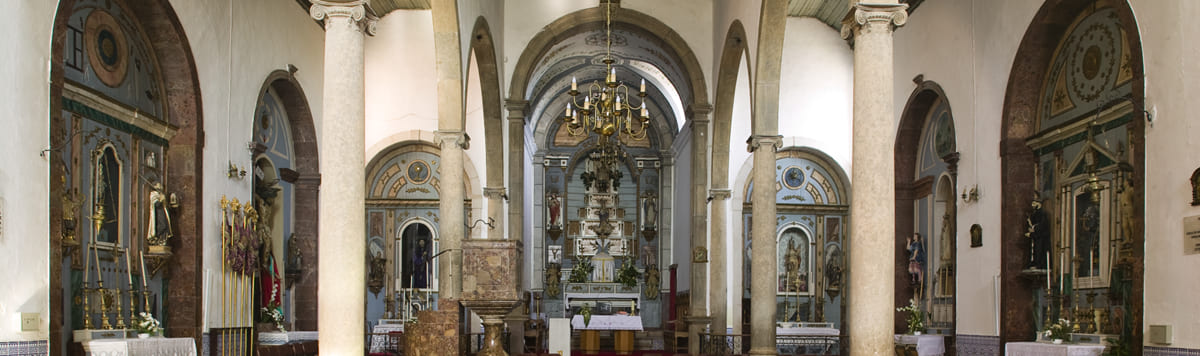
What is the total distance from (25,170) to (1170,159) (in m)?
9.34

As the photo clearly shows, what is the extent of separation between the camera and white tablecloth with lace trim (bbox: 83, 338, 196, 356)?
28.6 feet

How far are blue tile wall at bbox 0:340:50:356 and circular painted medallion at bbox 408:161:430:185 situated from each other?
10559mm

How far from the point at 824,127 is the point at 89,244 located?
1239cm

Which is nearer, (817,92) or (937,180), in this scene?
(937,180)

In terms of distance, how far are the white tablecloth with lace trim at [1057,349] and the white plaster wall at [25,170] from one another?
8.86m

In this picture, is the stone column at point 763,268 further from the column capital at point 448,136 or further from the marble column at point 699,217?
the marble column at point 699,217

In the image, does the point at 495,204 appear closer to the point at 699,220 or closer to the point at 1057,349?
the point at 699,220

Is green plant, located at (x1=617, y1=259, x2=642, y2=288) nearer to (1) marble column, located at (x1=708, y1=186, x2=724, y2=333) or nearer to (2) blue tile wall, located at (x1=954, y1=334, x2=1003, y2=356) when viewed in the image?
(1) marble column, located at (x1=708, y1=186, x2=724, y2=333)

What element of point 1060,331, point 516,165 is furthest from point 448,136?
point 1060,331

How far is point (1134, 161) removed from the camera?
8.91 meters

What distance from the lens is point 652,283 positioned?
26609mm

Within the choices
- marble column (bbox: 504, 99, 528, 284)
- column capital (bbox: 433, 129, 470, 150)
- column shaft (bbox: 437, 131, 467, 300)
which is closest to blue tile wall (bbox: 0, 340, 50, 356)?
column shaft (bbox: 437, 131, 467, 300)

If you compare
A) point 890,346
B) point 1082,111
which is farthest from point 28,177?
point 1082,111

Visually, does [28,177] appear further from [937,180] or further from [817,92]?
[817,92]
